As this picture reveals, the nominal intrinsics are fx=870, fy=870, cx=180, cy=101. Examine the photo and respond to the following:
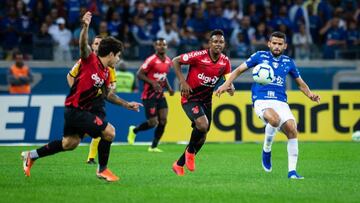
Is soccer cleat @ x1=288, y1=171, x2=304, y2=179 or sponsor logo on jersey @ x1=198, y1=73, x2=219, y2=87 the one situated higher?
sponsor logo on jersey @ x1=198, y1=73, x2=219, y2=87

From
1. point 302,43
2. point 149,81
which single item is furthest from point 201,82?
point 302,43

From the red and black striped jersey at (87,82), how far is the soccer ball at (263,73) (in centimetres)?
256

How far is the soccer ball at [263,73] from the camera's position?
13320mm

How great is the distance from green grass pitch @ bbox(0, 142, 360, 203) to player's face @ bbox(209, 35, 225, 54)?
195 cm

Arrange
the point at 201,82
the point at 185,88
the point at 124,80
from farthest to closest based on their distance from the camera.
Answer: the point at 124,80, the point at 201,82, the point at 185,88

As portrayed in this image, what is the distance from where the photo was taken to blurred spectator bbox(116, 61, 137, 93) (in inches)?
932

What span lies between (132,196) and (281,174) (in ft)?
12.6

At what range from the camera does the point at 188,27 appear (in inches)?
1019

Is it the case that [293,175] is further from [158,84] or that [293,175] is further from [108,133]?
[158,84]

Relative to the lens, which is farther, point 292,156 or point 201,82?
point 201,82

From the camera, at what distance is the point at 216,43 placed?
13.9 metres

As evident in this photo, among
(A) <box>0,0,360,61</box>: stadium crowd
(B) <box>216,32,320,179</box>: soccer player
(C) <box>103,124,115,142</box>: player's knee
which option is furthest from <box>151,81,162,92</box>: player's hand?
(C) <box>103,124,115,142</box>: player's knee

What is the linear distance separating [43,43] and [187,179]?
12738 mm

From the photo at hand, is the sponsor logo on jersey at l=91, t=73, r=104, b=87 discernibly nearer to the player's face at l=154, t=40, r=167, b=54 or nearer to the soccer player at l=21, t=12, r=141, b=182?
the soccer player at l=21, t=12, r=141, b=182
